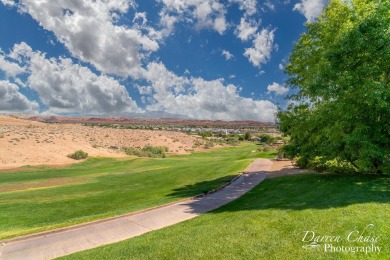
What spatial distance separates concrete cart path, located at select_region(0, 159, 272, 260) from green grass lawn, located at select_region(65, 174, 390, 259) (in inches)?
42.4

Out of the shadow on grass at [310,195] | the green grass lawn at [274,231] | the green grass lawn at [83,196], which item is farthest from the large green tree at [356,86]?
the green grass lawn at [83,196]

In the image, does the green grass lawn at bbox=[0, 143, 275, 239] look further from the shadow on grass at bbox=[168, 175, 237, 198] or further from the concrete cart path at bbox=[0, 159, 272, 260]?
the concrete cart path at bbox=[0, 159, 272, 260]

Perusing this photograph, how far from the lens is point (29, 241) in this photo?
10570mm

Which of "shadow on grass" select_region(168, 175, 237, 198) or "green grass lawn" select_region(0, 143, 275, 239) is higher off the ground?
"shadow on grass" select_region(168, 175, 237, 198)

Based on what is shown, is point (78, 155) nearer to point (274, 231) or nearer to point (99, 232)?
point (99, 232)

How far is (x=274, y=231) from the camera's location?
8.50 metres

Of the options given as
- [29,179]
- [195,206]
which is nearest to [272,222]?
[195,206]

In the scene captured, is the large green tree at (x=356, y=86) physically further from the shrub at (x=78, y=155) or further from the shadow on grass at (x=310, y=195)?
the shrub at (x=78, y=155)

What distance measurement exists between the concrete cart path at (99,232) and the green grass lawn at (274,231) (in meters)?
1.08

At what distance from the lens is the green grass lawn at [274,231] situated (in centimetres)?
724

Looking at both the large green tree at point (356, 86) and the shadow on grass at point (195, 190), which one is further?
the shadow on grass at point (195, 190)

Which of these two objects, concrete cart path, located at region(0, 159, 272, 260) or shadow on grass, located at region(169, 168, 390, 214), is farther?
shadow on grass, located at region(169, 168, 390, 214)

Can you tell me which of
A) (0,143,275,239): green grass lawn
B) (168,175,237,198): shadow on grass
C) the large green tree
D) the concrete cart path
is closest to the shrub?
(0,143,275,239): green grass lawn

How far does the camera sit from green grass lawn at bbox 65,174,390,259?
7238 millimetres
